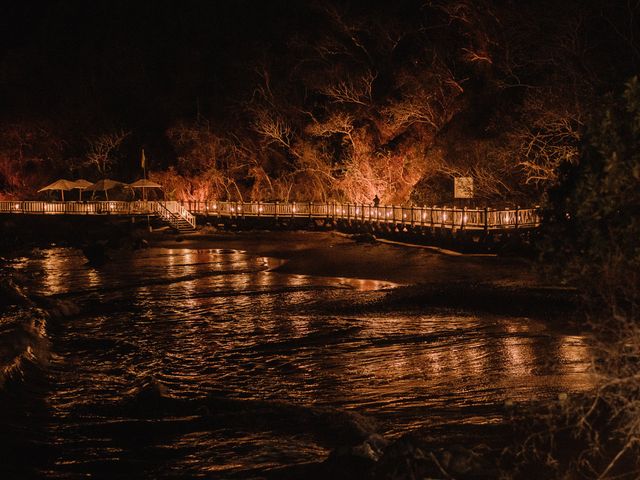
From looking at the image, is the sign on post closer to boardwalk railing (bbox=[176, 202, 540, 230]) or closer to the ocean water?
boardwalk railing (bbox=[176, 202, 540, 230])

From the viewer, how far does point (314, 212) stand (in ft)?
140

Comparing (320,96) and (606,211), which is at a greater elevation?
(320,96)

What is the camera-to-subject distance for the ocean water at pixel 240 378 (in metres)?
9.18

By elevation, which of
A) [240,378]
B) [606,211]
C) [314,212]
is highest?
[606,211]

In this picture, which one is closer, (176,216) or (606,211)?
(606,211)

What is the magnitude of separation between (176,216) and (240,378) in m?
34.1

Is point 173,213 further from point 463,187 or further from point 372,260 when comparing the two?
point 372,260

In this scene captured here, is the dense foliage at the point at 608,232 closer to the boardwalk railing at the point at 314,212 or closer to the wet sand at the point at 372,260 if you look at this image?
the wet sand at the point at 372,260

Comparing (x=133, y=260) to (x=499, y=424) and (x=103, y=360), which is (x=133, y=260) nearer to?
(x=103, y=360)

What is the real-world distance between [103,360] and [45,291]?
985 cm

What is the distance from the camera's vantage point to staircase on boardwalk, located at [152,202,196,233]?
145 ft

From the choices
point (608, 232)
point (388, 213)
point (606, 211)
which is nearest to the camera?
point (606, 211)

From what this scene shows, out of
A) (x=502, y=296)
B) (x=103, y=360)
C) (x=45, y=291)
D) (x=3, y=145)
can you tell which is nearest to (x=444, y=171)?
(x=502, y=296)

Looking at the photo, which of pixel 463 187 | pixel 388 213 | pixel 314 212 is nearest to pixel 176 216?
pixel 314 212
